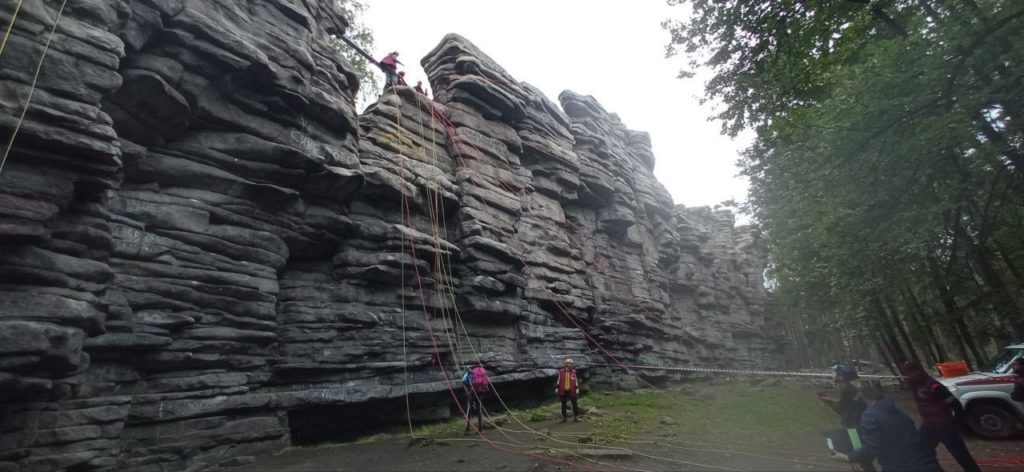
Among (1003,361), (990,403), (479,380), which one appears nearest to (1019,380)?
(990,403)

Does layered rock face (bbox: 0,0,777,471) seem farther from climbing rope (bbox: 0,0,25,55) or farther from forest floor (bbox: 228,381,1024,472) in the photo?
forest floor (bbox: 228,381,1024,472)

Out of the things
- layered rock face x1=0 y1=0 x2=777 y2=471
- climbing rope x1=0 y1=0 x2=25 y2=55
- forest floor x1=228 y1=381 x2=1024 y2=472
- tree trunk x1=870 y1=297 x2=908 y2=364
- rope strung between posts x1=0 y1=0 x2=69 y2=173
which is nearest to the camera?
rope strung between posts x1=0 y1=0 x2=69 y2=173

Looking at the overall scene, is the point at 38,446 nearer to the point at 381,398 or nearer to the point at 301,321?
the point at 301,321

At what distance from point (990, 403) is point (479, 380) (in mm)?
12192

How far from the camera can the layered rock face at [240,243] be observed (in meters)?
6.63

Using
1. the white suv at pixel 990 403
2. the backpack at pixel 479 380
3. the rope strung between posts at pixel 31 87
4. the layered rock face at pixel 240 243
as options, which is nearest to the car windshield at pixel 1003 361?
the white suv at pixel 990 403

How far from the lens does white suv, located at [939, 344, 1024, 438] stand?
9.91m

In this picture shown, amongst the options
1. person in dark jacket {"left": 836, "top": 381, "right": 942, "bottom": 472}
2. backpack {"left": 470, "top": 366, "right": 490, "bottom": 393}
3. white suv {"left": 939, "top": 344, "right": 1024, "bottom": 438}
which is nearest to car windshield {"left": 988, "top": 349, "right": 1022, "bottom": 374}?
white suv {"left": 939, "top": 344, "right": 1024, "bottom": 438}

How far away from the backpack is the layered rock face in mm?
1297

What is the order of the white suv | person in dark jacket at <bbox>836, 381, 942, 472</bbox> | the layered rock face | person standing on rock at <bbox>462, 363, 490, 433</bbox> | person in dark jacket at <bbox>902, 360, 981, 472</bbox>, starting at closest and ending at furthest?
person in dark jacket at <bbox>836, 381, 942, 472</bbox>
person in dark jacket at <bbox>902, 360, 981, 472</bbox>
the layered rock face
the white suv
person standing on rock at <bbox>462, 363, 490, 433</bbox>

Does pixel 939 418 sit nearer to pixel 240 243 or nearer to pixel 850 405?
pixel 850 405

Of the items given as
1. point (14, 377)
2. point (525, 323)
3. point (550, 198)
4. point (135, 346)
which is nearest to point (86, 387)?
point (135, 346)

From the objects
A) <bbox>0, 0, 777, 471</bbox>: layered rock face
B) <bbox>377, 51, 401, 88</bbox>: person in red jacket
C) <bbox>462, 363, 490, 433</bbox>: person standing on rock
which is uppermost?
<bbox>377, 51, 401, 88</bbox>: person in red jacket

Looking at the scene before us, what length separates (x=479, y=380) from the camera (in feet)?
38.1
